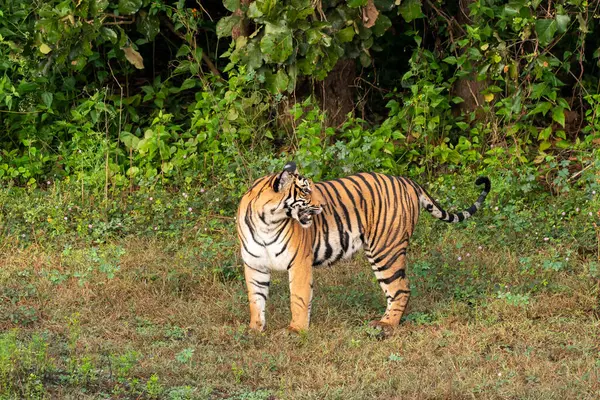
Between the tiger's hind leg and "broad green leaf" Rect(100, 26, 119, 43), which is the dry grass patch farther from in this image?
"broad green leaf" Rect(100, 26, 119, 43)

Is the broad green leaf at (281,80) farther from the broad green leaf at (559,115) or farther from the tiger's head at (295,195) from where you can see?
the broad green leaf at (559,115)

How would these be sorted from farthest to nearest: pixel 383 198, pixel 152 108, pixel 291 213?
pixel 152 108 → pixel 383 198 → pixel 291 213

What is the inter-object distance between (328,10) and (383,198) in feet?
6.98

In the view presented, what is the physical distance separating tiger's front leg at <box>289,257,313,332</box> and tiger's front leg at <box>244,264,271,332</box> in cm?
18

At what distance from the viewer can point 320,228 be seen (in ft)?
20.3

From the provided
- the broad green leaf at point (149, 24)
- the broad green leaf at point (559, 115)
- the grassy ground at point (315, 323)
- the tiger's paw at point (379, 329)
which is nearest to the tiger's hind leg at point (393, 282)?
the tiger's paw at point (379, 329)

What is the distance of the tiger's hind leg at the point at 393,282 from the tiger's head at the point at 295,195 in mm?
625

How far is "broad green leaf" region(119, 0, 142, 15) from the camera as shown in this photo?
820 cm

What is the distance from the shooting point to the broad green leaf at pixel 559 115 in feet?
27.6

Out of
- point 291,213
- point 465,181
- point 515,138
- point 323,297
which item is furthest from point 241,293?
point 515,138

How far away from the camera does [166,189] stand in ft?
27.6

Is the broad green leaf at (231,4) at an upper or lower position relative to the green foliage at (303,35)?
upper

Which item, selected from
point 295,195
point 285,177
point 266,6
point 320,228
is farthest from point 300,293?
point 266,6

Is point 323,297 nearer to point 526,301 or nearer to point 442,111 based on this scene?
point 526,301
